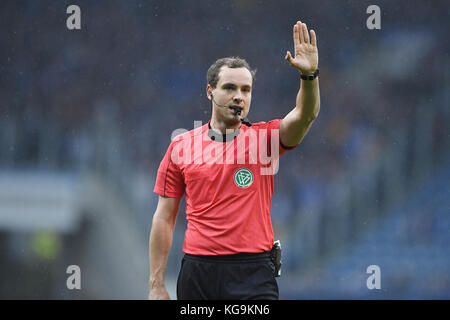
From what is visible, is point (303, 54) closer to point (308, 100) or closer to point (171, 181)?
point (308, 100)

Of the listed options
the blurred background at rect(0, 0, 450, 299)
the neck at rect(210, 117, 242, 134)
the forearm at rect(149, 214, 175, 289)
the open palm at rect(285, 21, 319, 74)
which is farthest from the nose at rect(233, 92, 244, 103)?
the blurred background at rect(0, 0, 450, 299)

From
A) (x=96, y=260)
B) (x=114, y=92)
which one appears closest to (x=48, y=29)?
(x=114, y=92)

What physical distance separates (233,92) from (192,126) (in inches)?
213

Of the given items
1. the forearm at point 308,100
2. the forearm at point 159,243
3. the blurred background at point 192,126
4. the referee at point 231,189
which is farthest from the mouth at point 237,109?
the blurred background at point 192,126

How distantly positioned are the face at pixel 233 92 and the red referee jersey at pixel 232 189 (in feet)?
0.32

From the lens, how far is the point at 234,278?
102 inches

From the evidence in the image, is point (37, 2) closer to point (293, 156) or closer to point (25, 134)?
point (25, 134)

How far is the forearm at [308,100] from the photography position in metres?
2.45

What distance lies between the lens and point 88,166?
737 centimetres

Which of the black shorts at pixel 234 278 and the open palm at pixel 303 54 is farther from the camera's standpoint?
the black shorts at pixel 234 278

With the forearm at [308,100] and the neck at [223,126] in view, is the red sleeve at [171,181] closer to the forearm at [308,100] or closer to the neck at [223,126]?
the neck at [223,126]

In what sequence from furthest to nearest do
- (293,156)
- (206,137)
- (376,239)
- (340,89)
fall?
(340,89) < (293,156) < (376,239) < (206,137)

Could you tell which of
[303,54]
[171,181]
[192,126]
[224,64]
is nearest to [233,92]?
[224,64]

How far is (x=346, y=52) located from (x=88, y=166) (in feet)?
14.2
